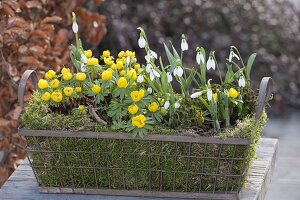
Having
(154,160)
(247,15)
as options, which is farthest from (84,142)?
(247,15)

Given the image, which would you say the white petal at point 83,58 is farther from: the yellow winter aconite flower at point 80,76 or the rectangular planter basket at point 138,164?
the rectangular planter basket at point 138,164

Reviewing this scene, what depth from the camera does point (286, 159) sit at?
489cm

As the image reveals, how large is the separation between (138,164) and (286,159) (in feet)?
9.55

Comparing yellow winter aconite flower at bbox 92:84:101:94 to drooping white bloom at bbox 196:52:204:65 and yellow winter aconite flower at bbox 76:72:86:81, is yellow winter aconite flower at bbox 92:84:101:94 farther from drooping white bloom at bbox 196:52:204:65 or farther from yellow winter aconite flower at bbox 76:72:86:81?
drooping white bloom at bbox 196:52:204:65

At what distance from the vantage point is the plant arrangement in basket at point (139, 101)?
83.8 inches

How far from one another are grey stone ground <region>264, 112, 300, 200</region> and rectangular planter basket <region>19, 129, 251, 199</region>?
90.4 inches

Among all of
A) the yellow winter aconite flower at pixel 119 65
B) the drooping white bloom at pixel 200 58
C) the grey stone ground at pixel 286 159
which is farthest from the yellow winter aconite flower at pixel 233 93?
the grey stone ground at pixel 286 159

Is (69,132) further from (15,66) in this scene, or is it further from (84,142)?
(15,66)

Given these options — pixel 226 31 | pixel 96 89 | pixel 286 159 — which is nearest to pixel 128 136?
pixel 96 89

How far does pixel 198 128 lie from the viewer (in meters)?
2.14

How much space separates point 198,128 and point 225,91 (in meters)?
0.14

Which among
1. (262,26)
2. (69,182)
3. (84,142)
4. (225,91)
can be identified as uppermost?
(225,91)

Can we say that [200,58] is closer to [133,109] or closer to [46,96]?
[133,109]

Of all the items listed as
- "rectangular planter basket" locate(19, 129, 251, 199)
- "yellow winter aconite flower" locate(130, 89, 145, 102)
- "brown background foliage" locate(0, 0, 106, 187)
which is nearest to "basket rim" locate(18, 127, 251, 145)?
"rectangular planter basket" locate(19, 129, 251, 199)
